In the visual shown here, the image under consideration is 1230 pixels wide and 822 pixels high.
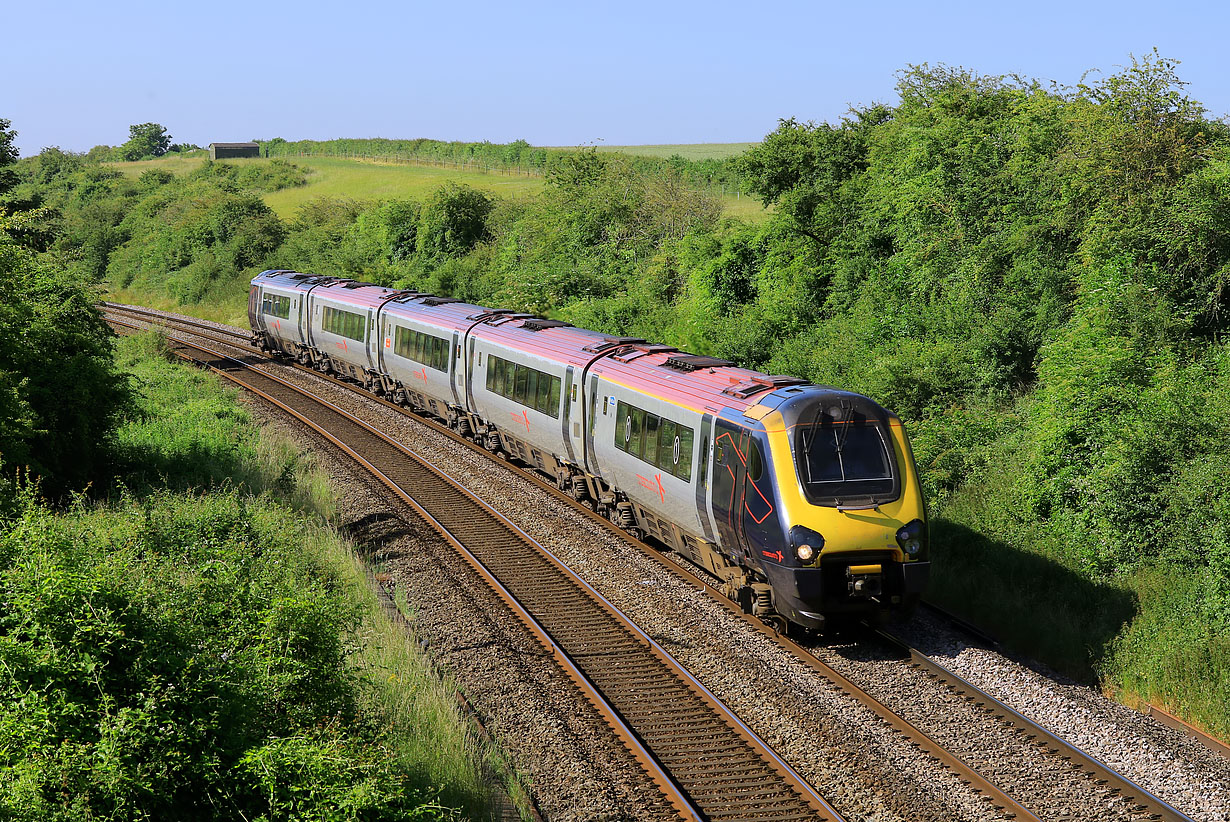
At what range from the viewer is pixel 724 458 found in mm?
12516

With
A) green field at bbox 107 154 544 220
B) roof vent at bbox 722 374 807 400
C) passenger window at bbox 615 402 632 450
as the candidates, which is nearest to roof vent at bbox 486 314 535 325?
passenger window at bbox 615 402 632 450

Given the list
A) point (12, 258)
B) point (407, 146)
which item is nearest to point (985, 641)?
point (12, 258)

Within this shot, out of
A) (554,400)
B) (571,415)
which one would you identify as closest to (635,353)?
(571,415)

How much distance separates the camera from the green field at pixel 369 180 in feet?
252

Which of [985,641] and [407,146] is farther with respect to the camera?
[407,146]

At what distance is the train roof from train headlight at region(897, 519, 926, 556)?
71.2 inches

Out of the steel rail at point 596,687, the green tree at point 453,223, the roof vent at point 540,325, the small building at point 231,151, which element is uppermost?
the small building at point 231,151

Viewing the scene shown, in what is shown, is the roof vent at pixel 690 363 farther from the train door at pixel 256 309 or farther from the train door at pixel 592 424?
the train door at pixel 256 309

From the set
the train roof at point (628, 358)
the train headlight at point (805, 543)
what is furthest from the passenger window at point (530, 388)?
the train headlight at point (805, 543)

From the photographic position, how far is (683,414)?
13.6 meters

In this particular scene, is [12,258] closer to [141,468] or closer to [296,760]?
[141,468]

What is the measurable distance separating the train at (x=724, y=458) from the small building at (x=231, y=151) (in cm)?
10191

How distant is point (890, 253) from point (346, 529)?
16.7m

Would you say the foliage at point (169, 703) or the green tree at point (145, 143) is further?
the green tree at point (145, 143)
